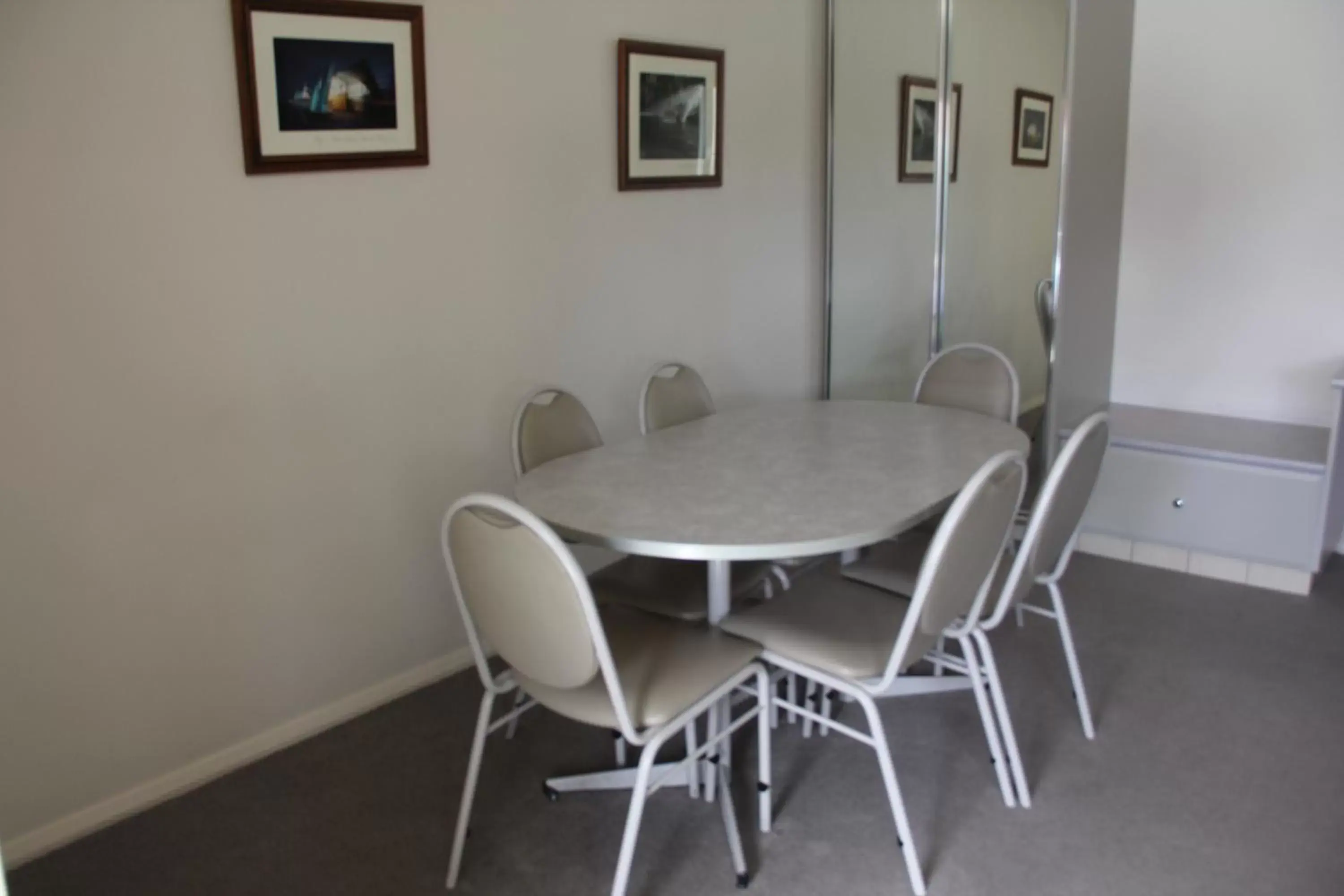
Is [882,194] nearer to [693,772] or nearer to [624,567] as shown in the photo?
[624,567]

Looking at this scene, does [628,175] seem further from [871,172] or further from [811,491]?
[811,491]

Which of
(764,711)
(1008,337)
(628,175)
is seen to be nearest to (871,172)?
(1008,337)

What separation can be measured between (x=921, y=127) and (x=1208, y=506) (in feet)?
5.59

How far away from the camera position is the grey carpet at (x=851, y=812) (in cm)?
216

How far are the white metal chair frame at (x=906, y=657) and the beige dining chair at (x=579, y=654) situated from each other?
0.13m

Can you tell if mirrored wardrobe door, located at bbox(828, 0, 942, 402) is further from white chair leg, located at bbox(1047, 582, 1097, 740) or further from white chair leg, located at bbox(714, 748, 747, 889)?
white chair leg, located at bbox(714, 748, 747, 889)

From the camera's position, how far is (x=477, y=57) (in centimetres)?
284

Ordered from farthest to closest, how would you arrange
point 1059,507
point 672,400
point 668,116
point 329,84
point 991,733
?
point 668,116, point 672,400, point 329,84, point 991,733, point 1059,507

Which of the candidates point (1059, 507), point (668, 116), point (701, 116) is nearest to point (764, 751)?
point (1059, 507)

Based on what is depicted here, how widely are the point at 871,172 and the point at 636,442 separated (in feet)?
6.55

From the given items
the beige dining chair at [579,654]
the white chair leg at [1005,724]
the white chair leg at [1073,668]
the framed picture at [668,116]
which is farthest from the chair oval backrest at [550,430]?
the white chair leg at [1073,668]

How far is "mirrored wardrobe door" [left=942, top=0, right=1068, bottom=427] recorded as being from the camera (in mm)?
3602

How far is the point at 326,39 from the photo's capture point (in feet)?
8.11

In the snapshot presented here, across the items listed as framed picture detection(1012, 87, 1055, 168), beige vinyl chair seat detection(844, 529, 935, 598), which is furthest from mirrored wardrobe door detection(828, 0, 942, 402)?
beige vinyl chair seat detection(844, 529, 935, 598)
